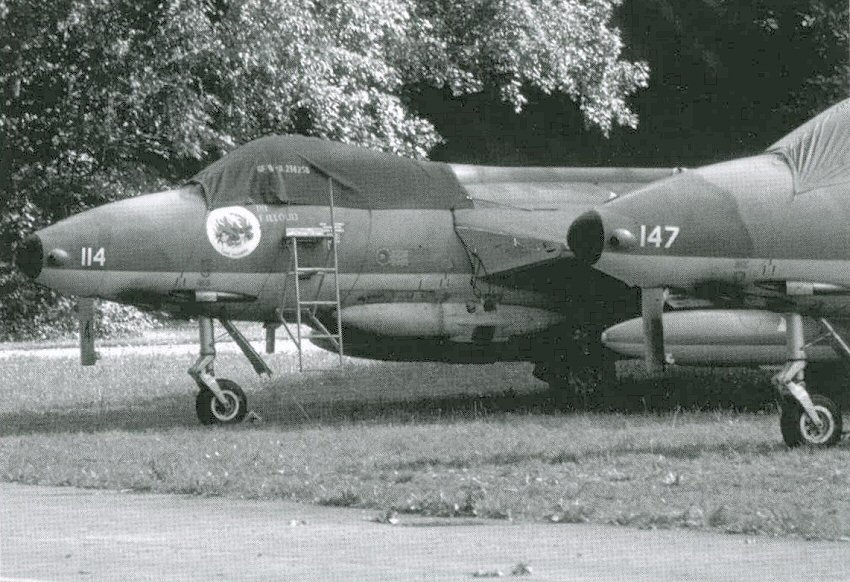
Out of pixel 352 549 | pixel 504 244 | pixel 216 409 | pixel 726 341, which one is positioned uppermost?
pixel 504 244

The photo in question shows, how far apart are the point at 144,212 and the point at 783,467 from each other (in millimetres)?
7184

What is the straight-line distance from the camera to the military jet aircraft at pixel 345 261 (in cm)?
1714

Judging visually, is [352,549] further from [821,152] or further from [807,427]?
[821,152]

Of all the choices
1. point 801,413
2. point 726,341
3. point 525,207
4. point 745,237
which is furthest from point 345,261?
point 801,413

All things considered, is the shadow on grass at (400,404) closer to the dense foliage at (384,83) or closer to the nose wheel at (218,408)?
the nose wheel at (218,408)

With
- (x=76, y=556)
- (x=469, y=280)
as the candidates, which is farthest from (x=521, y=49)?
(x=76, y=556)

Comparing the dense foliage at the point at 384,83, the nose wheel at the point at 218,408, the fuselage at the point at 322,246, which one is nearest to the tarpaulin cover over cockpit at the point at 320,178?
the fuselage at the point at 322,246

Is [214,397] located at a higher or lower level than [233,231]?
lower

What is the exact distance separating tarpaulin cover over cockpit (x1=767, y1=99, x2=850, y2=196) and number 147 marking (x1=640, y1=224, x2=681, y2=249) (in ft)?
3.46

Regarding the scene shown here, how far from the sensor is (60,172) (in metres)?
35.8

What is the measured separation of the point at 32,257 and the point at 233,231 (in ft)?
6.22

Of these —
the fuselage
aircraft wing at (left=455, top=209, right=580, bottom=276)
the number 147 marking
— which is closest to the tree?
the fuselage

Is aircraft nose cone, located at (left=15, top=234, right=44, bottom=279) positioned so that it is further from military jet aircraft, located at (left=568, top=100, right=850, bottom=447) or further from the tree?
the tree

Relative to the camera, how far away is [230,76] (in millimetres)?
31172
